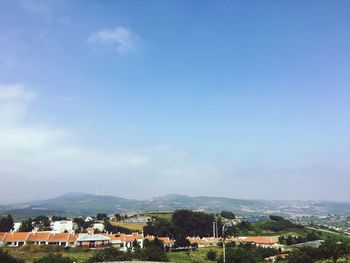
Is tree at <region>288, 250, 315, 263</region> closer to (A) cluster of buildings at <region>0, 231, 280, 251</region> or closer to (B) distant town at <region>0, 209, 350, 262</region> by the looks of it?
(B) distant town at <region>0, 209, 350, 262</region>

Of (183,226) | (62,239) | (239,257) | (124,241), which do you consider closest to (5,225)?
(62,239)

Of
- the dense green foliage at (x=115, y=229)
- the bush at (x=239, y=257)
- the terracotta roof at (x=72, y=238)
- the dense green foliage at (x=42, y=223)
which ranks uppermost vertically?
the dense green foliage at (x=42, y=223)

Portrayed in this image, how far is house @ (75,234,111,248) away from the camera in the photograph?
74.4 meters

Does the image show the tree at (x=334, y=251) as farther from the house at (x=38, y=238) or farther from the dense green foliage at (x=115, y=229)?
the dense green foliage at (x=115, y=229)

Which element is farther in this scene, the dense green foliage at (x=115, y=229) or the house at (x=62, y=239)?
the dense green foliage at (x=115, y=229)

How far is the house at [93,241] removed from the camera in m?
74.4

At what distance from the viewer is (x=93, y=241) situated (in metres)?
75.6

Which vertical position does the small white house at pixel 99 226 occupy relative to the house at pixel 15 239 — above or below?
above

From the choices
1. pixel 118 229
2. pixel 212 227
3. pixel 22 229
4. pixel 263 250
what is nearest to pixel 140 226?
pixel 118 229

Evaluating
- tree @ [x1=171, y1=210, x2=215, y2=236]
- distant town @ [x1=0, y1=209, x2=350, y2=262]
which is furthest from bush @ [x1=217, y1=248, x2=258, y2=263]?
tree @ [x1=171, y1=210, x2=215, y2=236]

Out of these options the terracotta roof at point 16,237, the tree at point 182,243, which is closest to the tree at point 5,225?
the terracotta roof at point 16,237

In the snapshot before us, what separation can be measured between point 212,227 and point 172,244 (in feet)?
89.1

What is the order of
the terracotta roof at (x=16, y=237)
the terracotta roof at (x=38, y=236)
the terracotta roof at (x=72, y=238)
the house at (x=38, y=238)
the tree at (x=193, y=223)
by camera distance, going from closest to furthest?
the terracotta roof at (x=16, y=237), the house at (x=38, y=238), the terracotta roof at (x=72, y=238), the terracotta roof at (x=38, y=236), the tree at (x=193, y=223)

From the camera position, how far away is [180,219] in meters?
106
